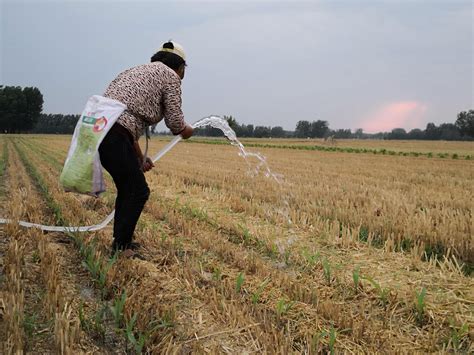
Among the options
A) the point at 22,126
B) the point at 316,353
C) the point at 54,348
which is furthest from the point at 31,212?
the point at 22,126

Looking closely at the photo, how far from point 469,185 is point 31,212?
978 centimetres

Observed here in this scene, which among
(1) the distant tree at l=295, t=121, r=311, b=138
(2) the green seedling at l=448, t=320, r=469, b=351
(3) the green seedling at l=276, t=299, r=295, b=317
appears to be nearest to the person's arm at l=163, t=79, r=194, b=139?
(3) the green seedling at l=276, t=299, r=295, b=317

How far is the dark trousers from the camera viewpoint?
3.27 metres

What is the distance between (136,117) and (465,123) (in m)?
84.9

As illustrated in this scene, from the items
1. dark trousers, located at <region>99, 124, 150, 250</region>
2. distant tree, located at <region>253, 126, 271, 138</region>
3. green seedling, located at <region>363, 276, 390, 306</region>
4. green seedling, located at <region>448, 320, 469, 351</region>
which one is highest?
distant tree, located at <region>253, 126, 271, 138</region>

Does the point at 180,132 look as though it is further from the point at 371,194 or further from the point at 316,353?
the point at 371,194

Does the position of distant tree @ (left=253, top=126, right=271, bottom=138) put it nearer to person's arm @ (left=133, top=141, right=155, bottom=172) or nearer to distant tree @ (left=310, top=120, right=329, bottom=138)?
distant tree @ (left=310, top=120, right=329, bottom=138)

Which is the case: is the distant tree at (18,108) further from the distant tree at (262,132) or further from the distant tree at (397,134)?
the distant tree at (397,134)

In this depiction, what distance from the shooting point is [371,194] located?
7.22m

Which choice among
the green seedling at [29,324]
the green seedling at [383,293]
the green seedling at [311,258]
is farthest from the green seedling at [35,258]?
the green seedling at [383,293]

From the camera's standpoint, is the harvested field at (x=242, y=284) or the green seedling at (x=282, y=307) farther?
the green seedling at (x=282, y=307)

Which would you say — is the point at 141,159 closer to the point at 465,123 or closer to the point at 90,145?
the point at 90,145

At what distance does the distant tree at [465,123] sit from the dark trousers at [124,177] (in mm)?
82772

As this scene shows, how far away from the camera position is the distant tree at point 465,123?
72000 mm
